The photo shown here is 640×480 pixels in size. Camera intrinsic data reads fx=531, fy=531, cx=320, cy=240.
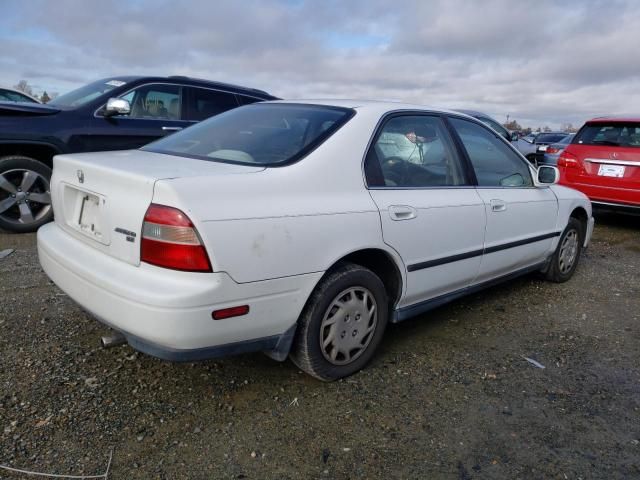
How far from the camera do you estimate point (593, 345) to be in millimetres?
3549

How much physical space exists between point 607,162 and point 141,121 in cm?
591

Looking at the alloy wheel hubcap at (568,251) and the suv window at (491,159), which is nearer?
the suv window at (491,159)

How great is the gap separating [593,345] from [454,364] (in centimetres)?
110

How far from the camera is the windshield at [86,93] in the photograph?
18.7 ft

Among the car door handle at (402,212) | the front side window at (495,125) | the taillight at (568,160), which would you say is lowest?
the car door handle at (402,212)

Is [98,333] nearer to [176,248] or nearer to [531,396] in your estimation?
[176,248]

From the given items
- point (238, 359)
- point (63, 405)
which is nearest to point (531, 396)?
point (238, 359)

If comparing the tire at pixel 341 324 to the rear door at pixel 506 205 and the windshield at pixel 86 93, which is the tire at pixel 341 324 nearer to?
the rear door at pixel 506 205

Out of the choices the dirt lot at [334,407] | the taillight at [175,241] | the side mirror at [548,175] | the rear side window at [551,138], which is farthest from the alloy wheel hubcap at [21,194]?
the rear side window at [551,138]

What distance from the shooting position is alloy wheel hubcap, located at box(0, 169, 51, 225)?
17.2 feet

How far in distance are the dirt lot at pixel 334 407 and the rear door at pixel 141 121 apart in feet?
7.47

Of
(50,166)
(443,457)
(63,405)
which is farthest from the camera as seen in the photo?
(50,166)

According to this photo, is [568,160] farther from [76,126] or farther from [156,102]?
[76,126]

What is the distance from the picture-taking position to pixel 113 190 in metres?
2.37
